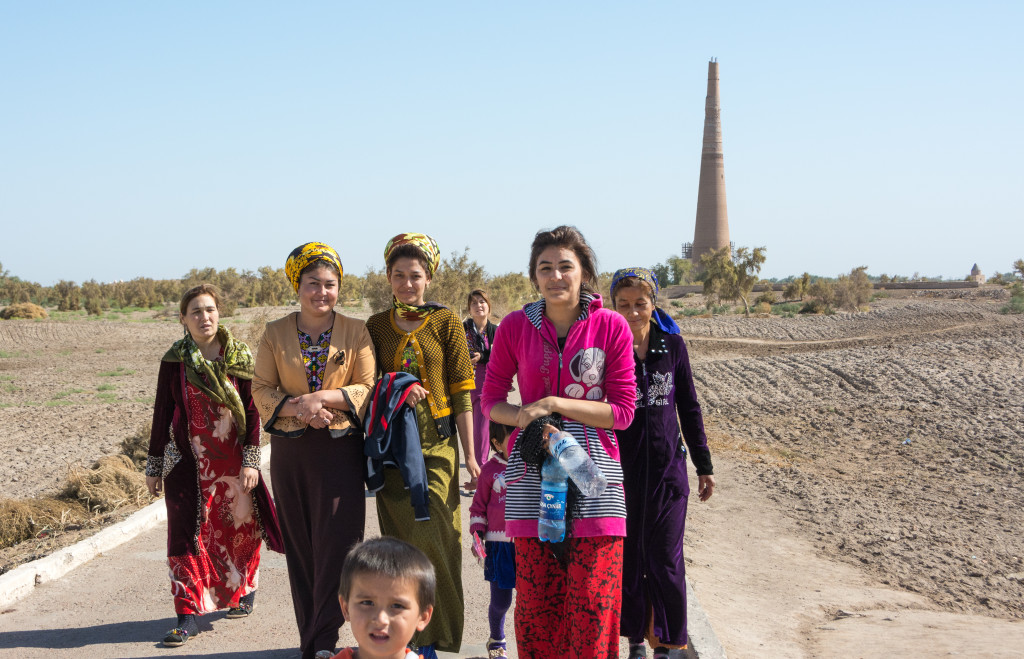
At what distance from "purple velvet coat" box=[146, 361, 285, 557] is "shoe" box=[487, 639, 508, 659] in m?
1.30

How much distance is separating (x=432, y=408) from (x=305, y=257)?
880 millimetres

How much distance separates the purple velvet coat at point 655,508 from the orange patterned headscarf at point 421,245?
105cm

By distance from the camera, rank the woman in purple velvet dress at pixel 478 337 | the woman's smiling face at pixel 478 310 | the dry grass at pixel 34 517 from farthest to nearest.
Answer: the woman's smiling face at pixel 478 310 < the woman in purple velvet dress at pixel 478 337 < the dry grass at pixel 34 517

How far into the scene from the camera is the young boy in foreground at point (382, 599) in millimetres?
2529

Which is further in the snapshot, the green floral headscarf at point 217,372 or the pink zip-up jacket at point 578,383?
the green floral headscarf at point 217,372


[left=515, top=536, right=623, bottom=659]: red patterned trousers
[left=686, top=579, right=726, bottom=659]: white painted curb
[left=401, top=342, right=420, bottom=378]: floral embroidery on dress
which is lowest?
[left=686, top=579, right=726, bottom=659]: white painted curb

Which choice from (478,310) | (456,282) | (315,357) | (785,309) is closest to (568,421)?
(315,357)

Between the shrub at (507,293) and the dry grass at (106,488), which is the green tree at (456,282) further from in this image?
the dry grass at (106,488)

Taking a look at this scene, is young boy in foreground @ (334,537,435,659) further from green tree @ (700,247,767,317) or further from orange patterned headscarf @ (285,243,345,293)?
green tree @ (700,247,767,317)

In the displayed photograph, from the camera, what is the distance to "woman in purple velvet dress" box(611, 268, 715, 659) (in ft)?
12.3

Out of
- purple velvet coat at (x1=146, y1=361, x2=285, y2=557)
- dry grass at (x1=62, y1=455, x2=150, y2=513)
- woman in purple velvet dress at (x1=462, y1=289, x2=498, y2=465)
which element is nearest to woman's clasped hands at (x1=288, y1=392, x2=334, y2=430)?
purple velvet coat at (x1=146, y1=361, x2=285, y2=557)

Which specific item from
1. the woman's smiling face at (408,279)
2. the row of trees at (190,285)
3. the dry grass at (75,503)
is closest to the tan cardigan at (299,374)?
the woman's smiling face at (408,279)

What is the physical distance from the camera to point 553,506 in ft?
9.73

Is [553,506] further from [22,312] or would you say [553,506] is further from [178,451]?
[22,312]
